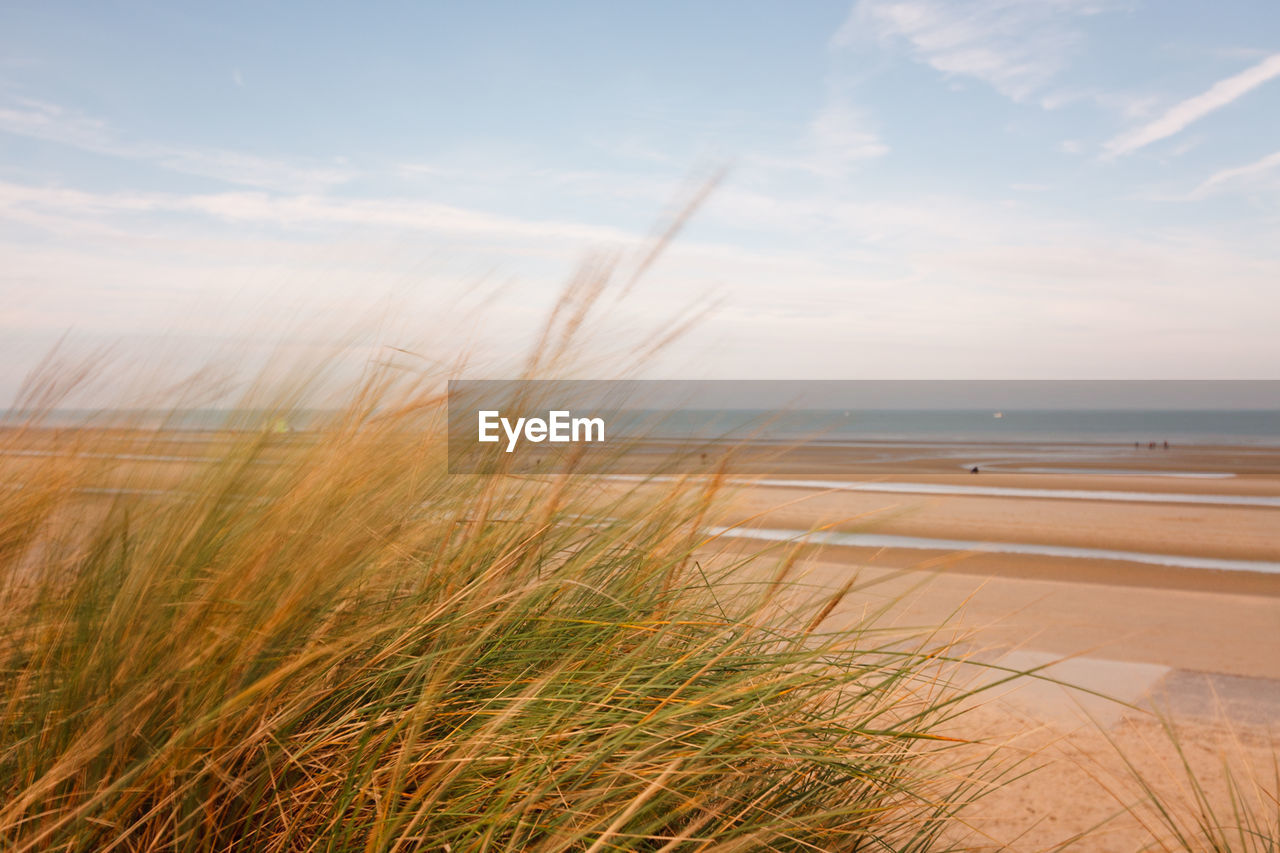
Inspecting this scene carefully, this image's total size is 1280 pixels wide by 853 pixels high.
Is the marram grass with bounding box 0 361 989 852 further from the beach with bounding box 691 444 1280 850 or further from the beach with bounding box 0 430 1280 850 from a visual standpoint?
the beach with bounding box 691 444 1280 850

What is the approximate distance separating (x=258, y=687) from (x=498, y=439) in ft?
3.48

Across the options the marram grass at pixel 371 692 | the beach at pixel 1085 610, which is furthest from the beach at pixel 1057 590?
the marram grass at pixel 371 692

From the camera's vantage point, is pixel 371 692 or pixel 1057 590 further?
pixel 1057 590

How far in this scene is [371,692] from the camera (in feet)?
4.84

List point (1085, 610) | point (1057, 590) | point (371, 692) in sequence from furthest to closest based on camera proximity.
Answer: point (1057, 590) < point (1085, 610) < point (371, 692)

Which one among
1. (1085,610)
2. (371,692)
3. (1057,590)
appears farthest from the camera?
(1057,590)

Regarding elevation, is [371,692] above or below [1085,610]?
above

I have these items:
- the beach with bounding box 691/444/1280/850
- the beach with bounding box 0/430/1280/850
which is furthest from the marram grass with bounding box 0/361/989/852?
the beach with bounding box 691/444/1280/850

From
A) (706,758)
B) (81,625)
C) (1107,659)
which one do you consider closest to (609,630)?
(706,758)

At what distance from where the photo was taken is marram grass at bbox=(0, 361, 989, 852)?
1235 millimetres

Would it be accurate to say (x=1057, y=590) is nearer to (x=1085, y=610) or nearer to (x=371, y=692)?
(x=1085, y=610)

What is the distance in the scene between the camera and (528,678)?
1.49 m

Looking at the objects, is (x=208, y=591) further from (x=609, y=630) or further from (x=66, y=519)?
(x=66, y=519)

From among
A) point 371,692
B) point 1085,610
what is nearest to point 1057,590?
point 1085,610
